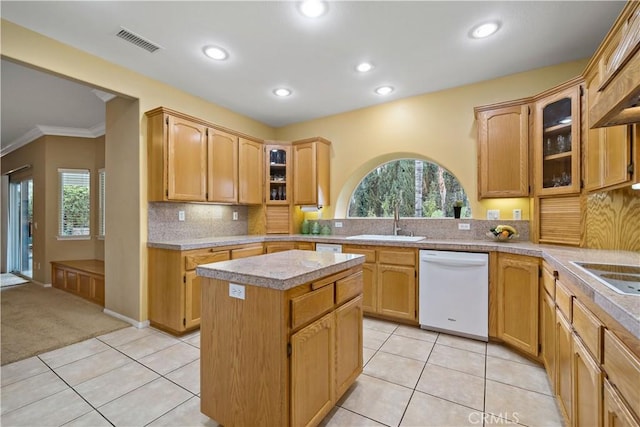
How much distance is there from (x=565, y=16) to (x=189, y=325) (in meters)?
4.21

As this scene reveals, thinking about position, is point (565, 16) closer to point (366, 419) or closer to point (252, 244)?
point (366, 419)

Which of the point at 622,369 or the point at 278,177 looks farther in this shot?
the point at 278,177

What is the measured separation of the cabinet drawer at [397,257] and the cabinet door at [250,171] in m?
1.99

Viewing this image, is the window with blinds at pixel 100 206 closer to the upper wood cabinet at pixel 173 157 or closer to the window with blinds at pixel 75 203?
the window with blinds at pixel 75 203

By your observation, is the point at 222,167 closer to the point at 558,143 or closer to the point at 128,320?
the point at 128,320

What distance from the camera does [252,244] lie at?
3.58 metres

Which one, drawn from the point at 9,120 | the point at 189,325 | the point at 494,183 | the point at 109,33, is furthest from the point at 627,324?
the point at 9,120

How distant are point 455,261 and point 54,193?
6475mm

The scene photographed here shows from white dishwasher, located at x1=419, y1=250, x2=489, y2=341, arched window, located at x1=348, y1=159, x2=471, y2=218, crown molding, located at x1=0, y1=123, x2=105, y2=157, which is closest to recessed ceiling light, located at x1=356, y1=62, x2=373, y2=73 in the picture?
arched window, located at x1=348, y1=159, x2=471, y2=218

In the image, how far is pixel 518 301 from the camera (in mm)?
2469

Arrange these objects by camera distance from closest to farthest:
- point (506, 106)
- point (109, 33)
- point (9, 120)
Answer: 1. point (109, 33)
2. point (506, 106)
3. point (9, 120)

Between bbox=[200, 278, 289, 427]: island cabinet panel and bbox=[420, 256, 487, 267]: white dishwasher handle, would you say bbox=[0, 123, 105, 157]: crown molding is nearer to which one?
bbox=[200, 278, 289, 427]: island cabinet panel

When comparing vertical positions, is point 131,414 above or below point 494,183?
below

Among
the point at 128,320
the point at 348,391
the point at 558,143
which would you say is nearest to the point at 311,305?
the point at 348,391
